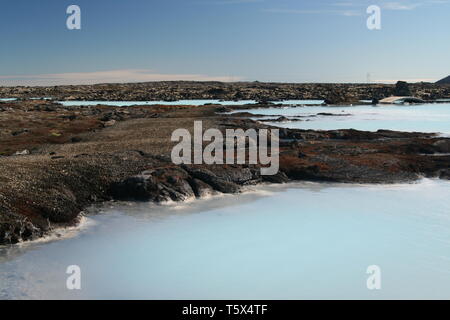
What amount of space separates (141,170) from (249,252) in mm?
11997

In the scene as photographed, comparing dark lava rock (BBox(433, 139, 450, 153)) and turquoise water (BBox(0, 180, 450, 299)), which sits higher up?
dark lava rock (BBox(433, 139, 450, 153))

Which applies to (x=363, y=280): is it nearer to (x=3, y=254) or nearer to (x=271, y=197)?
(x=271, y=197)

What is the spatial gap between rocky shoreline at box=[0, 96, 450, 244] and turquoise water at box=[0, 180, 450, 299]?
5.28 feet

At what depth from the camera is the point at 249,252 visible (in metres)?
15.2
